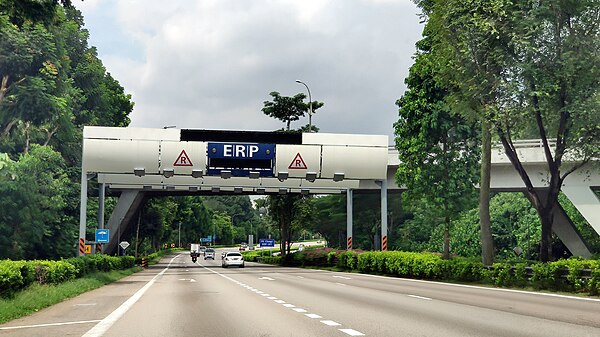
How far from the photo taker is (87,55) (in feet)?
207

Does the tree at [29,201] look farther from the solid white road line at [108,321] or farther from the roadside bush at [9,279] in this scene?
the solid white road line at [108,321]

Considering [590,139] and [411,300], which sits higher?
[590,139]

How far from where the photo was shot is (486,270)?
2709cm

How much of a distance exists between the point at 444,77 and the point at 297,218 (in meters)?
40.3

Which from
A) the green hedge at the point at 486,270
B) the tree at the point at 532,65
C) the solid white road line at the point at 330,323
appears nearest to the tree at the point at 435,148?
the green hedge at the point at 486,270

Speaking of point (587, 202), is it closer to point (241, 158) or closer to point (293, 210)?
point (241, 158)

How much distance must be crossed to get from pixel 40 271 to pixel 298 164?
2211 centimetres

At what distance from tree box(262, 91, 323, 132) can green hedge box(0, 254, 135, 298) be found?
32874mm

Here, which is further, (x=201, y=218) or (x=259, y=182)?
(x=201, y=218)

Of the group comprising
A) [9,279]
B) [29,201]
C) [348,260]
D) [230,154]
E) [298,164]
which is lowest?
[348,260]

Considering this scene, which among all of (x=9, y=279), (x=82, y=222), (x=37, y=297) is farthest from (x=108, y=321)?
(x=82, y=222)

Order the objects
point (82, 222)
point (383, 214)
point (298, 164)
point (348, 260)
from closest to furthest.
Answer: point (82, 222) < point (298, 164) < point (383, 214) < point (348, 260)

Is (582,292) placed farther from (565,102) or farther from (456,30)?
(456,30)

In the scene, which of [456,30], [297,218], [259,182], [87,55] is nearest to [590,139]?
[456,30]
